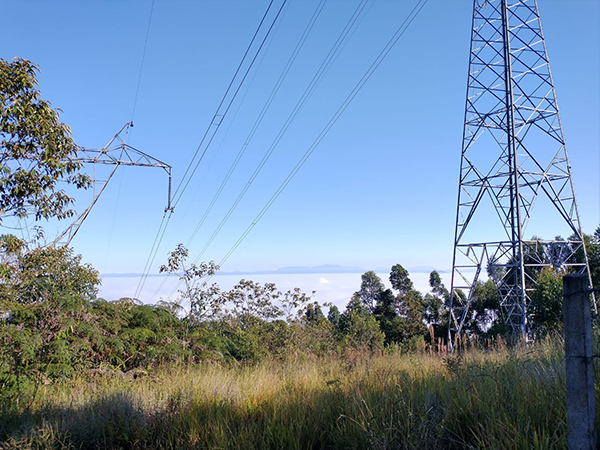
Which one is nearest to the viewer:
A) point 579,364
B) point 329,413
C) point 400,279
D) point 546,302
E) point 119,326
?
point 579,364

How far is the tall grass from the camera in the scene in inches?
138

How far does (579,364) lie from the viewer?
9.29 feet

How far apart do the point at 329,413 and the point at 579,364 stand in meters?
2.40

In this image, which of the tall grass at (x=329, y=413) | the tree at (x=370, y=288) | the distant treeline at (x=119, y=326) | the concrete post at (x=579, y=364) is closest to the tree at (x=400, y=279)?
the tree at (x=370, y=288)

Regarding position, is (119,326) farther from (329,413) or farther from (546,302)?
(546,302)

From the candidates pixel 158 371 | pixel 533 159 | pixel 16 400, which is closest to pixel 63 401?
pixel 16 400

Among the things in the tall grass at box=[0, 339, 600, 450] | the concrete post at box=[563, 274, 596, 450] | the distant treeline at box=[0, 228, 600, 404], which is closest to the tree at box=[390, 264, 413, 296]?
the distant treeline at box=[0, 228, 600, 404]

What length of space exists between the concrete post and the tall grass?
0.72ft

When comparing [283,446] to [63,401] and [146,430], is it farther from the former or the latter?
[63,401]

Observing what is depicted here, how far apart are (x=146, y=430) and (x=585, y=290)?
415cm

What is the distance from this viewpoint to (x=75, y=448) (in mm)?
4254

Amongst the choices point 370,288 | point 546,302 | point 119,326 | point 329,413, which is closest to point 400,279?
point 370,288

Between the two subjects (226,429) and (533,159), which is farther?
(533,159)

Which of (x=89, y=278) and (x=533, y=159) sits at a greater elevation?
(x=533, y=159)
